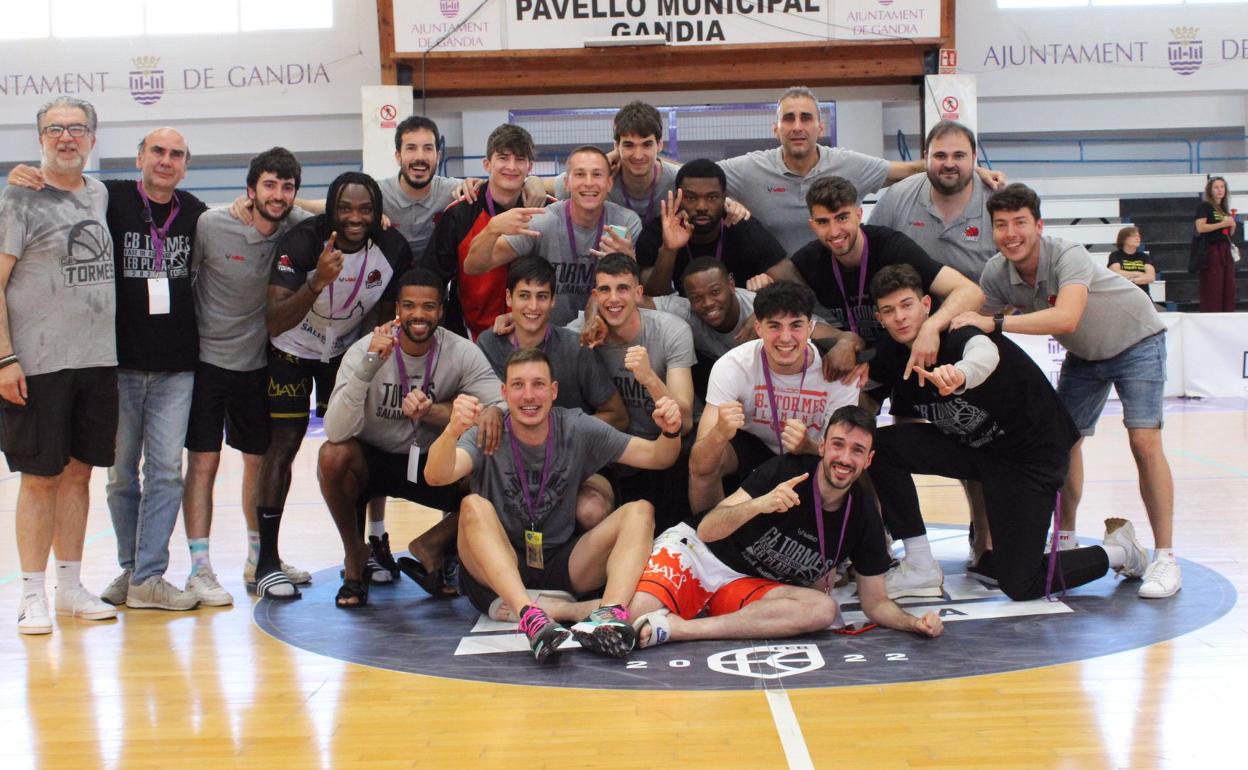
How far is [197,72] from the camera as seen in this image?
1847 centimetres

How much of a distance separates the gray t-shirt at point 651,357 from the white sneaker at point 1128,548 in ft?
7.23

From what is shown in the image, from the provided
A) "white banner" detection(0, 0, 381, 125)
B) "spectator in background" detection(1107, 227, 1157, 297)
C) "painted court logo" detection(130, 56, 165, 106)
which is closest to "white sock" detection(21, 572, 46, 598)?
"spectator in background" detection(1107, 227, 1157, 297)

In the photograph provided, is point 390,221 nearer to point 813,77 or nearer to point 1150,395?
point 1150,395

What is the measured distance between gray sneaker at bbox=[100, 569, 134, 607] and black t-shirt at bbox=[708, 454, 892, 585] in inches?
122

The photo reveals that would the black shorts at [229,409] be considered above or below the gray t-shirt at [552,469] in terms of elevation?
above

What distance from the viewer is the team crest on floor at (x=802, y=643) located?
420 cm

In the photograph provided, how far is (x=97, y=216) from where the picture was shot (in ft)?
17.2

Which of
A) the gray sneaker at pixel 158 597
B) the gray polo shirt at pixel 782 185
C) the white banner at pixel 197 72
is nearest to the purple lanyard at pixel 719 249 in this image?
the gray polo shirt at pixel 782 185

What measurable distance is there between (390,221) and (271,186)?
0.72 meters

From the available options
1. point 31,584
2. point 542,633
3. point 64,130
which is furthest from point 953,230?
point 31,584

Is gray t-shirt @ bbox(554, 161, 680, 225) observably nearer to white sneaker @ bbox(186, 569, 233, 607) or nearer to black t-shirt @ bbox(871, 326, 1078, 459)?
black t-shirt @ bbox(871, 326, 1078, 459)

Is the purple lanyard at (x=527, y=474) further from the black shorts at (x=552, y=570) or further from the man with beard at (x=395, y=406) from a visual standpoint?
the man with beard at (x=395, y=406)

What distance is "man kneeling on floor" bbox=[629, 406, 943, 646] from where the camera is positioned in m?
4.55

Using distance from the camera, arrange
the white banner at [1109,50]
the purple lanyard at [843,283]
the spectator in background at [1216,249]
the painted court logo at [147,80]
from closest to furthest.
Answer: the purple lanyard at [843,283] < the spectator in background at [1216,249] < the painted court logo at [147,80] < the white banner at [1109,50]
